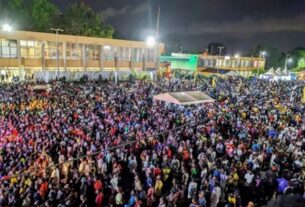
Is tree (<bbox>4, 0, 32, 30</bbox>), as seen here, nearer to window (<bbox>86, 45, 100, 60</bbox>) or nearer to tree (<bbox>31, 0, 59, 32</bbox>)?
tree (<bbox>31, 0, 59, 32</bbox>)

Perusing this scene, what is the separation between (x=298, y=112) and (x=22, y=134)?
16.5 meters

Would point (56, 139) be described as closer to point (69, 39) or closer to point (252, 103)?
point (252, 103)

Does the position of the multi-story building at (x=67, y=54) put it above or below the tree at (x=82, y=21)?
below

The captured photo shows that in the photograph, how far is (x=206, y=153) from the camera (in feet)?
39.1

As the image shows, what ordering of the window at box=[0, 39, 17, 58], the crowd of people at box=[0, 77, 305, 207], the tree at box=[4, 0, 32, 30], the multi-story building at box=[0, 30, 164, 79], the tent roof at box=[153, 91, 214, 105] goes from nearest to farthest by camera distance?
1. the crowd of people at box=[0, 77, 305, 207]
2. the tent roof at box=[153, 91, 214, 105]
3. the window at box=[0, 39, 17, 58]
4. the multi-story building at box=[0, 30, 164, 79]
5. the tree at box=[4, 0, 32, 30]

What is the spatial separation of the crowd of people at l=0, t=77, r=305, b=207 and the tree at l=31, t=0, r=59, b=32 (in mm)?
36034

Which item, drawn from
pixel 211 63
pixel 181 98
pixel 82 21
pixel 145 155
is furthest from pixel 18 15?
pixel 145 155

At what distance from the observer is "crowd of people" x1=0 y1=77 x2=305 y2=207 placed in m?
9.28

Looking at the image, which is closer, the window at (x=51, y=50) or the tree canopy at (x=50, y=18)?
the window at (x=51, y=50)

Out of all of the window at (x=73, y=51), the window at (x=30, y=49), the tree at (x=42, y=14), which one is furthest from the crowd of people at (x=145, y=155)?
the tree at (x=42, y=14)

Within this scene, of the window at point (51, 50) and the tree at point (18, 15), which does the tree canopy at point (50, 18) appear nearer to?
the tree at point (18, 15)

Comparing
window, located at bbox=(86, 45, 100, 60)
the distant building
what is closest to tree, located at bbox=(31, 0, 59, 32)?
window, located at bbox=(86, 45, 100, 60)

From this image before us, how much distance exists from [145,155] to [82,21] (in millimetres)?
54263

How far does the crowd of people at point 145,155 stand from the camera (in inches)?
365
